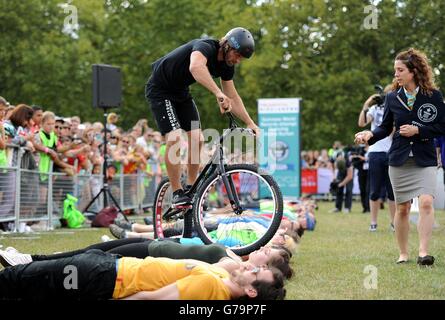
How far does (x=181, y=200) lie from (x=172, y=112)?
3.00 feet

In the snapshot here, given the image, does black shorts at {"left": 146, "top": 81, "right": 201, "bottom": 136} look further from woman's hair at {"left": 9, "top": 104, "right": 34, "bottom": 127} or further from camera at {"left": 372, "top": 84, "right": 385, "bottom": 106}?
woman's hair at {"left": 9, "top": 104, "right": 34, "bottom": 127}

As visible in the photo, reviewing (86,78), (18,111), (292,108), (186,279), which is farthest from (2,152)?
(86,78)

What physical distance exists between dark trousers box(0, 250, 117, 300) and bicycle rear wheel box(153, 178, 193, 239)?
10.9 feet

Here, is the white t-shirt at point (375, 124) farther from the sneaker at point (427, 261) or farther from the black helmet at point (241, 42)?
the black helmet at point (241, 42)

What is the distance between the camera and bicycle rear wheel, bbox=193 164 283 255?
26.2 ft

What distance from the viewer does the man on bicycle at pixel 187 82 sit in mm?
8262

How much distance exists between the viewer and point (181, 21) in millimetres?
40719

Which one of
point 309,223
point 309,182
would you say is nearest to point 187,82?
point 309,223

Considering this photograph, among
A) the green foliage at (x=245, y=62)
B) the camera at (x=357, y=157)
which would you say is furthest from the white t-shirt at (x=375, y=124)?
the green foliage at (x=245, y=62)

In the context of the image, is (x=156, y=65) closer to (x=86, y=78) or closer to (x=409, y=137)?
(x=409, y=137)

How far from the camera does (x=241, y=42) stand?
8.23 meters

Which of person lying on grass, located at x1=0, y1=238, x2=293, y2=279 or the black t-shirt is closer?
person lying on grass, located at x1=0, y1=238, x2=293, y2=279

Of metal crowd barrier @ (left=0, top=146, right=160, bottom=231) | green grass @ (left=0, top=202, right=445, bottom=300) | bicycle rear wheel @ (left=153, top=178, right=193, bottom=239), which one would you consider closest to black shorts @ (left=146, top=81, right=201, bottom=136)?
bicycle rear wheel @ (left=153, top=178, right=193, bottom=239)

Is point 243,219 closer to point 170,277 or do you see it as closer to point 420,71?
point 420,71
